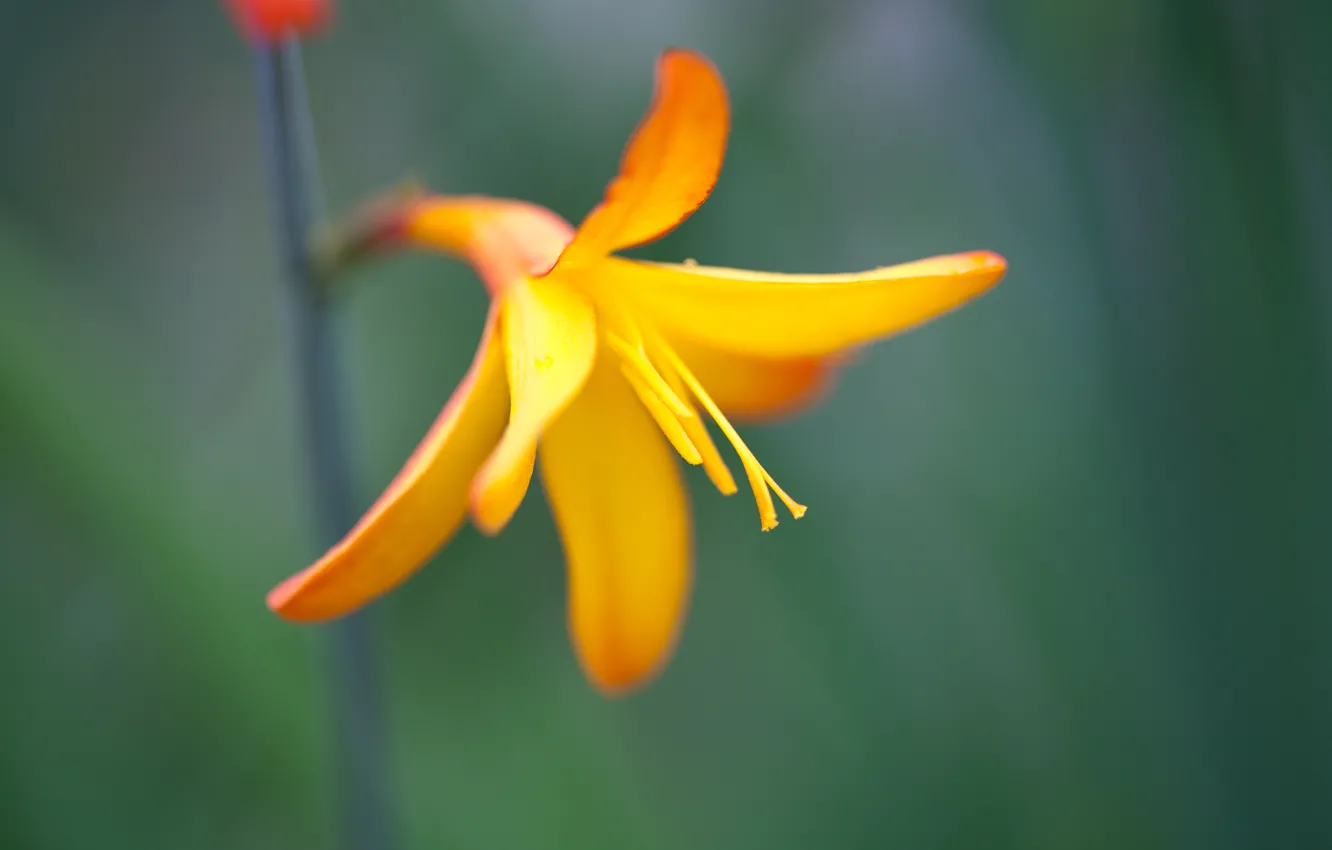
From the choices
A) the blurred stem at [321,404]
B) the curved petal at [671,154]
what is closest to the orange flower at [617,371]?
the curved petal at [671,154]

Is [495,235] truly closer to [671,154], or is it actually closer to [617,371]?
[617,371]

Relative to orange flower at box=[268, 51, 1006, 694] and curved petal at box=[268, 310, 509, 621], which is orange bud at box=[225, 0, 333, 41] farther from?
curved petal at box=[268, 310, 509, 621]

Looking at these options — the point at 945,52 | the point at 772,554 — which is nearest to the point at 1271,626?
the point at 772,554

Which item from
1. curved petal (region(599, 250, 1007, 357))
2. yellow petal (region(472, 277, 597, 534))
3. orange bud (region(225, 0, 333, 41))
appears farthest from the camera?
orange bud (region(225, 0, 333, 41))

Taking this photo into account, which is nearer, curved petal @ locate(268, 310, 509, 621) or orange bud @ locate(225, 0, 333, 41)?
curved petal @ locate(268, 310, 509, 621)

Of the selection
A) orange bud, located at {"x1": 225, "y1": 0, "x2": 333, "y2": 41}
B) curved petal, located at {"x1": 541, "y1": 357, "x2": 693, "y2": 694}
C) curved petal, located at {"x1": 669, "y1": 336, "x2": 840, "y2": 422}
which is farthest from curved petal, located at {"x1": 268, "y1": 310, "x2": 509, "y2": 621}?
orange bud, located at {"x1": 225, "y1": 0, "x2": 333, "y2": 41}

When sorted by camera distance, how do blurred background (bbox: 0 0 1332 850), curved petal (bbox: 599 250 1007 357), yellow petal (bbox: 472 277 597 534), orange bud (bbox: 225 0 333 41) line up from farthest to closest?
blurred background (bbox: 0 0 1332 850) → orange bud (bbox: 225 0 333 41) → curved petal (bbox: 599 250 1007 357) → yellow petal (bbox: 472 277 597 534)

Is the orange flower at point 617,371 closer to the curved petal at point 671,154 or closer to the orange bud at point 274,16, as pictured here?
the curved petal at point 671,154

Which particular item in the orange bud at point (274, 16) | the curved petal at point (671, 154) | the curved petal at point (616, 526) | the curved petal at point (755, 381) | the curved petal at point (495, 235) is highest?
the orange bud at point (274, 16)
